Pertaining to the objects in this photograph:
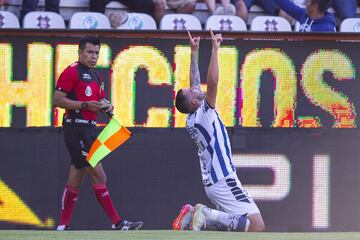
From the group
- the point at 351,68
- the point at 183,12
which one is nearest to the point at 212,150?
the point at 351,68

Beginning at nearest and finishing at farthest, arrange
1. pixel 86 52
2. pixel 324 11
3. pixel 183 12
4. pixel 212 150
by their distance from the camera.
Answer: pixel 212 150
pixel 86 52
pixel 324 11
pixel 183 12

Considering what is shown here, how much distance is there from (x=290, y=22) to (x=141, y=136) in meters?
3.54

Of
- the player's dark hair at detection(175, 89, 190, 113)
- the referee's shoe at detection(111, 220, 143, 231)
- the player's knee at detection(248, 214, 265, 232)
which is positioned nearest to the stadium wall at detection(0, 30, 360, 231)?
the referee's shoe at detection(111, 220, 143, 231)

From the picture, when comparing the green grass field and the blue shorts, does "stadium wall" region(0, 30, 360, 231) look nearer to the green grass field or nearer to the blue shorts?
the green grass field

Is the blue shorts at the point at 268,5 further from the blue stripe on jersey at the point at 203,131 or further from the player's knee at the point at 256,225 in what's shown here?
the player's knee at the point at 256,225

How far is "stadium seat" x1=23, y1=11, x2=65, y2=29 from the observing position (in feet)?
36.4

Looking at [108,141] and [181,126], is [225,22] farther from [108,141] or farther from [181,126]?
[108,141]

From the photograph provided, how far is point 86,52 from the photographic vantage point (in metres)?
9.17

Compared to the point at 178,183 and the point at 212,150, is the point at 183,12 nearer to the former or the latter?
the point at 178,183

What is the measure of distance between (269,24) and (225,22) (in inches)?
21.2

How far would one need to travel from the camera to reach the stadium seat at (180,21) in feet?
37.6

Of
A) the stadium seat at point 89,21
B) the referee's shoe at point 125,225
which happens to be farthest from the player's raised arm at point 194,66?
the stadium seat at point 89,21

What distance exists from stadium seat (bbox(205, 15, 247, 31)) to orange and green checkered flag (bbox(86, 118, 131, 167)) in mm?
2830

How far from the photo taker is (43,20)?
11.1m
